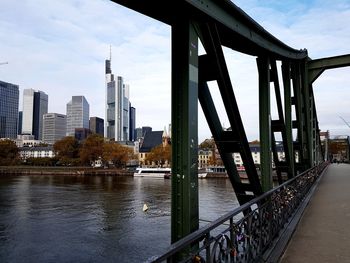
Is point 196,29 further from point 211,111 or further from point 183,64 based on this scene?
point 211,111

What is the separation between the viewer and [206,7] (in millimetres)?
3635

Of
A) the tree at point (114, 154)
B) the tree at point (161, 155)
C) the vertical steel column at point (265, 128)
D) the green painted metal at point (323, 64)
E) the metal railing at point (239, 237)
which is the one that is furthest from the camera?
the tree at point (161, 155)

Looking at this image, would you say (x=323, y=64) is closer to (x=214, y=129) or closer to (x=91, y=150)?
(x=214, y=129)

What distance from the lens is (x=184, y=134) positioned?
3.43 meters

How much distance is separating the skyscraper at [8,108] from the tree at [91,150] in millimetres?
82306

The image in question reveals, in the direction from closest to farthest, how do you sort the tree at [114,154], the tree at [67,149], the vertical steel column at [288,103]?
the vertical steel column at [288,103]
the tree at [114,154]
the tree at [67,149]

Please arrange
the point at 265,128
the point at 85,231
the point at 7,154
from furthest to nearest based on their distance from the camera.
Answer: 1. the point at 7,154
2. the point at 85,231
3. the point at 265,128

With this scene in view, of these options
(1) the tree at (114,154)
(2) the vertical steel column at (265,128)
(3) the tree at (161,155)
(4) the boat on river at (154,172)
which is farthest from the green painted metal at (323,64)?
(1) the tree at (114,154)

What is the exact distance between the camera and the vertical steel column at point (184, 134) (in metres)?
3.41

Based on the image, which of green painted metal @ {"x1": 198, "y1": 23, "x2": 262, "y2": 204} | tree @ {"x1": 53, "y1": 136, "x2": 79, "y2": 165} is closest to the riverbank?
tree @ {"x1": 53, "y1": 136, "x2": 79, "y2": 165}

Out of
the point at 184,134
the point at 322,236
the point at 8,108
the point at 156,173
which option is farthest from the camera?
the point at 8,108

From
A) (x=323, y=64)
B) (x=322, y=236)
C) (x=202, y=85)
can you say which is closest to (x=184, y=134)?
(x=202, y=85)

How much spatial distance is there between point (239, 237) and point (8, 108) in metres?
202

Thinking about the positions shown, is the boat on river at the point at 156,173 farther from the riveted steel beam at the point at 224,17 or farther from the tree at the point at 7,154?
the riveted steel beam at the point at 224,17
